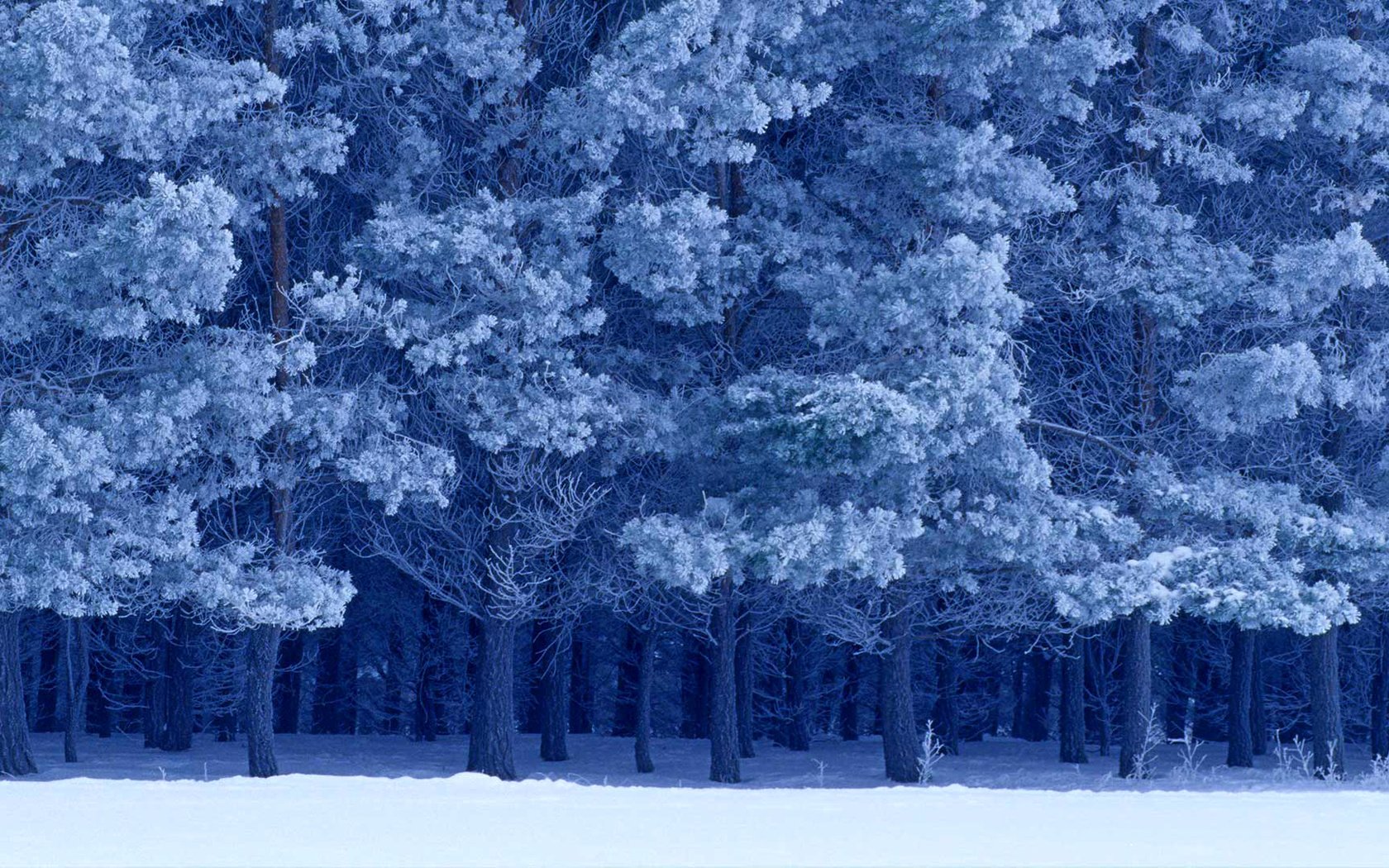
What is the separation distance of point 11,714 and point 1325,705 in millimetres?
17855

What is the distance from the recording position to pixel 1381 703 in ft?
111

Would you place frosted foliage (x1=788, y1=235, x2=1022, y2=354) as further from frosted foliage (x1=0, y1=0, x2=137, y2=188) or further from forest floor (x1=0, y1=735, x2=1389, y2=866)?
frosted foliage (x1=0, y1=0, x2=137, y2=188)

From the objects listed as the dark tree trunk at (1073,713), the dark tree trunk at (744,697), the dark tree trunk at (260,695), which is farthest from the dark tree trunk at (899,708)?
the dark tree trunk at (260,695)

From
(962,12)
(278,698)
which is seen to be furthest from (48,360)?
(278,698)

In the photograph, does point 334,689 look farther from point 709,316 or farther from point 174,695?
point 709,316

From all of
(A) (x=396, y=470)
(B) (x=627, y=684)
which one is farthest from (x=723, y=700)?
(B) (x=627, y=684)

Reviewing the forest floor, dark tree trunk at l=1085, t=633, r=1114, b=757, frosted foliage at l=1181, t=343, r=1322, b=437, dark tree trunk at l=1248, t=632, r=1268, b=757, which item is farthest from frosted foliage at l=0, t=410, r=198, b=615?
dark tree trunk at l=1248, t=632, r=1268, b=757

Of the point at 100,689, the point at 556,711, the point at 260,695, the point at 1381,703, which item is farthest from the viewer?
the point at 1381,703

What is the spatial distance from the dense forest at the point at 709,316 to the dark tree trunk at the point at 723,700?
0.30 ft

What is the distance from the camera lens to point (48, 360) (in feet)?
65.5

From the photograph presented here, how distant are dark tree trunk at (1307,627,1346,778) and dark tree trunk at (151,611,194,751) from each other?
18083 millimetres

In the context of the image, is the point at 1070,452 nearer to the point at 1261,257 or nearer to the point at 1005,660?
the point at 1261,257

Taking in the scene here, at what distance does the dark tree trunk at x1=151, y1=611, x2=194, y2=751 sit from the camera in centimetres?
2828

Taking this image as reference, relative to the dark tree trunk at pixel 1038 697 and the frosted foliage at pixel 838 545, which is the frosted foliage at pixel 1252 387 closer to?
the frosted foliage at pixel 838 545
